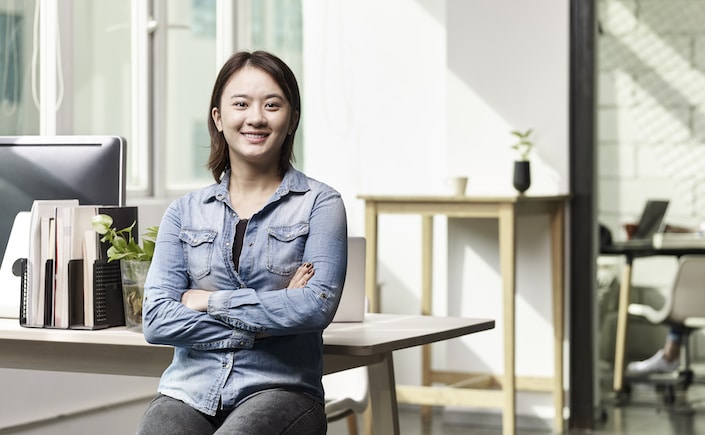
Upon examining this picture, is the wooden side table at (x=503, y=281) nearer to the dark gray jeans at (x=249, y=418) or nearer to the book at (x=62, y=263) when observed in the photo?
the book at (x=62, y=263)

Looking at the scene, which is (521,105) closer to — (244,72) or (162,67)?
(162,67)

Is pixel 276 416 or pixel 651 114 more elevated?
pixel 651 114

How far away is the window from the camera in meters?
4.11

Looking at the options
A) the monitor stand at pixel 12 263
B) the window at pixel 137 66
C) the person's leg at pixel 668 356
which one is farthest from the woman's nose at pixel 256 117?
the person's leg at pixel 668 356

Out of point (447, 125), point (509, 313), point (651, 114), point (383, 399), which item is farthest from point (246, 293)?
point (651, 114)

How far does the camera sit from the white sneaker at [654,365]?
493 cm

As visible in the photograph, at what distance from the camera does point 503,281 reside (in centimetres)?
455

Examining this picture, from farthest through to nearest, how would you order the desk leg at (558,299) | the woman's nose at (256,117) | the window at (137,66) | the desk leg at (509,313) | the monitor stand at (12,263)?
1. the desk leg at (558,299)
2. the desk leg at (509,313)
3. the window at (137,66)
4. the monitor stand at (12,263)
5. the woman's nose at (256,117)

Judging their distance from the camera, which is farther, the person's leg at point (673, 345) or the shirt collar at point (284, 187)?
the person's leg at point (673, 345)

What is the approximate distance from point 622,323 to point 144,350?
305 cm

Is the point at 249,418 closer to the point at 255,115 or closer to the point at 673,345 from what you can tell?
the point at 255,115

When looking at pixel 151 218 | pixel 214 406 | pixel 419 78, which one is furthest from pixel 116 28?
pixel 214 406

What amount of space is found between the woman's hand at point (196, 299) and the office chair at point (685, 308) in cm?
307

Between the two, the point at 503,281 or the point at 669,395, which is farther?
the point at 669,395
